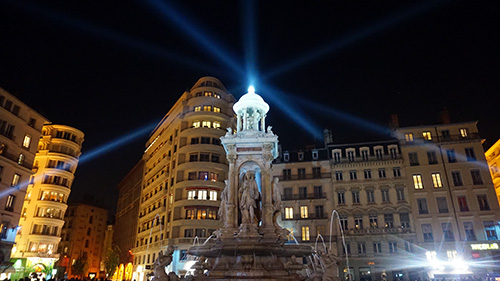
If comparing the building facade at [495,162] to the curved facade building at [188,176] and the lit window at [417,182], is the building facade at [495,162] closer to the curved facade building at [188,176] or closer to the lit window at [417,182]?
the lit window at [417,182]

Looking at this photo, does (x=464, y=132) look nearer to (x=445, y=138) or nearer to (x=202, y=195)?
(x=445, y=138)

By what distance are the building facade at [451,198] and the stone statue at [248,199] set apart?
3392cm

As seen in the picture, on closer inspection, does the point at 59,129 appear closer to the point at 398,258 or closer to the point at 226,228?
the point at 226,228

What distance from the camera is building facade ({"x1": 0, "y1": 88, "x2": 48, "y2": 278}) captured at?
3950 cm

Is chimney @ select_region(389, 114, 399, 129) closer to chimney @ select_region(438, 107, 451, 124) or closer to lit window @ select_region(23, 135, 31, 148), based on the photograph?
chimney @ select_region(438, 107, 451, 124)

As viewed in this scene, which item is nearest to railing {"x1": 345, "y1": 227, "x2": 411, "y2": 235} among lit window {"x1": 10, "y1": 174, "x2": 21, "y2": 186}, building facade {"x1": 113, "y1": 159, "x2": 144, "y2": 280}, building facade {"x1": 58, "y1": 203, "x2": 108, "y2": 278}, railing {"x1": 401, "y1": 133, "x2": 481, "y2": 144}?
railing {"x1": 401, "y1": 133, "x2": 481, "y2": 144}

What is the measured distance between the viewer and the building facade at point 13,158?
1555 inches

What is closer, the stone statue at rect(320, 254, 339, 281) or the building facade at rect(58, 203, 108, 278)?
the stone statue at rect(320, 254, 339, 281)

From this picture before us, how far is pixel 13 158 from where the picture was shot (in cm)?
4172

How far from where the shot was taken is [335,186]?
51875 mm

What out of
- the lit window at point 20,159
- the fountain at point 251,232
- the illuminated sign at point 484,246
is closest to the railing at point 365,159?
the illuminated sign at point 484,246

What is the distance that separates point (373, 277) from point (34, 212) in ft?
177

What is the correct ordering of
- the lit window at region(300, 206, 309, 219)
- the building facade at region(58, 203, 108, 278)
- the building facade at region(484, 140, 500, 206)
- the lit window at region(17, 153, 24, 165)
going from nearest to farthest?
the lit window at region(17, 153, 24, 165)
the lit window at region(300, 206, 309, 219)
the building facade at region(484, 140, 500, 206)
the building facade at region(58, 203, 108, 278)

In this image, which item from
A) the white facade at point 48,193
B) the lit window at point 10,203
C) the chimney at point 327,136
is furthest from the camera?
the chimney at point 327,136
